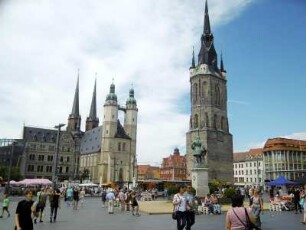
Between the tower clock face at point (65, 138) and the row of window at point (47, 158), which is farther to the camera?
the tower clock face at point (65, 138)

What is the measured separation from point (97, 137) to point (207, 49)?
42.6 meters

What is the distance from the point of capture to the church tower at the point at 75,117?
12062 centimetres

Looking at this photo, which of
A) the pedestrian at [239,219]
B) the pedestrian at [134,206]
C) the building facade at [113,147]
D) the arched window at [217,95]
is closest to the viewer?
the pedestrian at [239,219]

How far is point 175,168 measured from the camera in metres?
116

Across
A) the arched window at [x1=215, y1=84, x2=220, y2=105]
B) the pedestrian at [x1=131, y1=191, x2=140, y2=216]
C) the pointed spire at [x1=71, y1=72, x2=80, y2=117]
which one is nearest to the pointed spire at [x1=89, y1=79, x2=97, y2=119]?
the pointed spire at [x1=71, y1=72, x2=80, y2=117]

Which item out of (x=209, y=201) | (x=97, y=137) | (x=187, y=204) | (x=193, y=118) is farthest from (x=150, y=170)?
(x=187, y=204)

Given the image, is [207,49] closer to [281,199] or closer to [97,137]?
[97,137]

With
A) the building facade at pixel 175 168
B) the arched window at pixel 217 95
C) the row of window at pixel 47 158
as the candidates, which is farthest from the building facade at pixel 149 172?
the arched window at pixel 217 95

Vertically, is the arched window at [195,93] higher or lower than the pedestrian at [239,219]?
higher

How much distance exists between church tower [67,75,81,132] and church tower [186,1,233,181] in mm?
49038

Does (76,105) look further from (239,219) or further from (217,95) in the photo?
(239,219)

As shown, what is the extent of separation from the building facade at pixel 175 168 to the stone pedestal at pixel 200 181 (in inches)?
3325

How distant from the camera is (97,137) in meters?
108

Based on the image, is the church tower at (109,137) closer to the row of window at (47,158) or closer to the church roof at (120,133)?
the church roof at (120,133)
